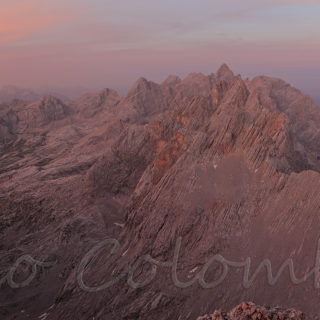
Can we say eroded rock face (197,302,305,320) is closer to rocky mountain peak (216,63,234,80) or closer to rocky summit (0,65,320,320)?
rocky summit (0,65,320,320)

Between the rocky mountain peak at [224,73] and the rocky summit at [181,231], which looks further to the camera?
the rocky mountain peak at [224,73]

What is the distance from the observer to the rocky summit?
40.4 metres

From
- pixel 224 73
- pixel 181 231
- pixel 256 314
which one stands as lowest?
pixel 181 231

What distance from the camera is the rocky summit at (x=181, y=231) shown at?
133 ft

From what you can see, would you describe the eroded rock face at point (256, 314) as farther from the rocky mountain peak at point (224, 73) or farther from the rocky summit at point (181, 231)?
the rocky mountain peak at point (224, 73)

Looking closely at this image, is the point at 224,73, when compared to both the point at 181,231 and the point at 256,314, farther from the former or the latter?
the point at 256,314

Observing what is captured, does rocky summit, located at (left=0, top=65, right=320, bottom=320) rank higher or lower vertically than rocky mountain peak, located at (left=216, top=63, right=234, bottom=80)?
lower

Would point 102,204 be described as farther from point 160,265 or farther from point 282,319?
point 282,319

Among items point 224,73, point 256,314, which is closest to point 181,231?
point 256,314

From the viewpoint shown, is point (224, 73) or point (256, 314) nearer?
point (256, 314)

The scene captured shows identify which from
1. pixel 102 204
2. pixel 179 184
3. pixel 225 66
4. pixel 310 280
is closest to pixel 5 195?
pixel 102 204

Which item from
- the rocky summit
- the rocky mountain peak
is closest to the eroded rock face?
the rocky summit

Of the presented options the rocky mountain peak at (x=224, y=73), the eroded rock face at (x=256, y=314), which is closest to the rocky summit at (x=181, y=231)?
the eroded rock face at (x=256, y=314)

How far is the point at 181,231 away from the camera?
160ft
